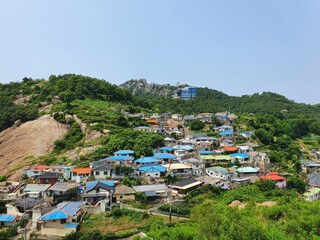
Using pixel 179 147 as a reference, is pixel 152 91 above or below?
above

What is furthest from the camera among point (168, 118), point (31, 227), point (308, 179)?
point (168, 118)

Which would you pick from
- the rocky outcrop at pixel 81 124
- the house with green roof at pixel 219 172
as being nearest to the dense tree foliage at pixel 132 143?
the rocky outcrop at pixel 81 124

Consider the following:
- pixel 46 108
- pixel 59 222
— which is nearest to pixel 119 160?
pixel 59 222

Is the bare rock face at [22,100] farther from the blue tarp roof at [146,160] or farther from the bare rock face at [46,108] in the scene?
the blue tarp roof at [146,160]

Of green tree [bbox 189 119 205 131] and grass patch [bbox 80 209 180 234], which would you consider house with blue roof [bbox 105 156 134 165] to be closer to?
grass patch [bbox 80 209 180 234]

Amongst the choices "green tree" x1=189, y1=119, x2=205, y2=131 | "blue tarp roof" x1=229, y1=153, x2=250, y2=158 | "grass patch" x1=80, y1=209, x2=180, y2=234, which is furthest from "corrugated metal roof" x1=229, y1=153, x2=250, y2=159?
"grass patch" x1=80, y1=209, x2=180, y2=234

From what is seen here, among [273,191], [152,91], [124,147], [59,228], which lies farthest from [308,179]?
[152,91]

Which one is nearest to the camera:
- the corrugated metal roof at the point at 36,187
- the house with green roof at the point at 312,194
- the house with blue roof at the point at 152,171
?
the corrugated metal roof at the point at 36,187

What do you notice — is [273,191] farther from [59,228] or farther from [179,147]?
[59,228]
